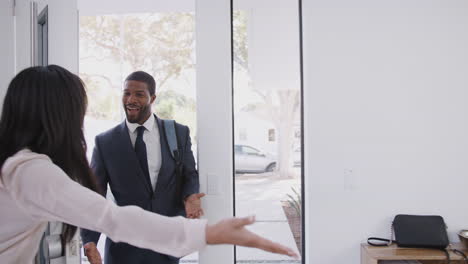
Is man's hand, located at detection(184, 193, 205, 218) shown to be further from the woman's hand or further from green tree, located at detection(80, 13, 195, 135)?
the woman's hand

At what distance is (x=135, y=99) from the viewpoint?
1.82 meters

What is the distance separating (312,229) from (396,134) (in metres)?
0.78

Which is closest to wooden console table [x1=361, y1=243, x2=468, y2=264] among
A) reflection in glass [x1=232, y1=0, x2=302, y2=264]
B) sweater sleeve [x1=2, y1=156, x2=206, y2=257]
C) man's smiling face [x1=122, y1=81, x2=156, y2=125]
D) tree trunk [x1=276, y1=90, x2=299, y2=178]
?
reflection in glass [x1=232, y1=0, x2=302, y2=264]

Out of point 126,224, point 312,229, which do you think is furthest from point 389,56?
point 126,224

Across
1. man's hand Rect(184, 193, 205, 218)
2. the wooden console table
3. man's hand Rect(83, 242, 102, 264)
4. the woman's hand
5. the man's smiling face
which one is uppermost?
the man's smiling face

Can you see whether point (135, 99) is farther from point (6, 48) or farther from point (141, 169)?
point (6, 48)

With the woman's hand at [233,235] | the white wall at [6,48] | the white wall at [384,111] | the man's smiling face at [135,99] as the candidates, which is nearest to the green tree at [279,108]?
the white wall at [384,111]

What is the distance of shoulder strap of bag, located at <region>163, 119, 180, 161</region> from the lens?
187 cm

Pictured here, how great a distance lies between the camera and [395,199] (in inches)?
87.6

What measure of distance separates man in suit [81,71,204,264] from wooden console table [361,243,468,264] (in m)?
1.01

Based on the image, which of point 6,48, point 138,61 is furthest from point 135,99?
point 138,61

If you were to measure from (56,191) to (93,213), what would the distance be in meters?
0.09

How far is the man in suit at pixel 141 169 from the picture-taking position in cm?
176

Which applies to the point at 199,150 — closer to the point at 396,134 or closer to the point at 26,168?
the point at 396,134
